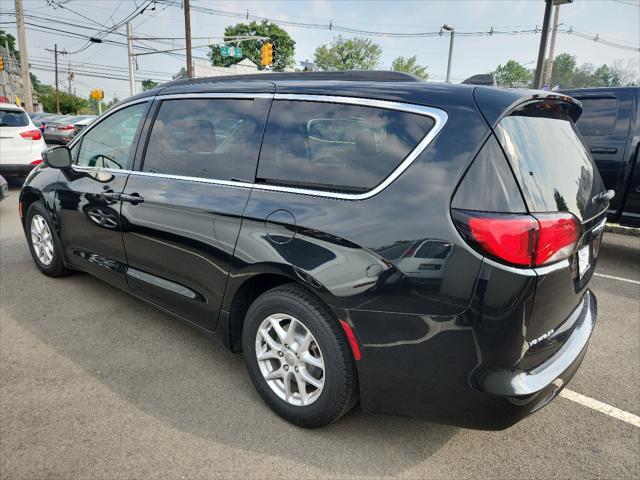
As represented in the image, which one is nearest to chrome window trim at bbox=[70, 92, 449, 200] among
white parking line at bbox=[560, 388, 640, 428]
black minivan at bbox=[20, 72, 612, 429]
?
black minivan at bbox=[20, 72, 612, 429]

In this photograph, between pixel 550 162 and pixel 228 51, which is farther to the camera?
pixel 228 51

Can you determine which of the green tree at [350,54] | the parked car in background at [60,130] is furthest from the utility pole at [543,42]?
the green tree at [350,54]

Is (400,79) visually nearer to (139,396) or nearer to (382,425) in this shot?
(382,425)

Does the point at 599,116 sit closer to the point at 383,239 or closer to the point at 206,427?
the point at 383,239

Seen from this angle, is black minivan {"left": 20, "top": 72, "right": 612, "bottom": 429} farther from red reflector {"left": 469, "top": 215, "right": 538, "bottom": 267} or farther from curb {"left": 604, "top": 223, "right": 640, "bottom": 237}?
curb {"left": 604, "top": 223, "right": 640, "bottom": 237}

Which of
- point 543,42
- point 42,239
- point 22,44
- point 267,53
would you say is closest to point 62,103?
point 22,44

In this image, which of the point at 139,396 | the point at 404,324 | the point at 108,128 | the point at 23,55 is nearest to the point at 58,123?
the point at 23,55

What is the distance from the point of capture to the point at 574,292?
203 centimetres

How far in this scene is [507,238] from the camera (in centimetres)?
165

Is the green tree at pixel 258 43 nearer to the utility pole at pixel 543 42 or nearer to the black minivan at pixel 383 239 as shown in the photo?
the utility pole at pixel 543 42

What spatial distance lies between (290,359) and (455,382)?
0.84 metres

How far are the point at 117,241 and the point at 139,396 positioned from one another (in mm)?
1186

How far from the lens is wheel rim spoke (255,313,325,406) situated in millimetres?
2164

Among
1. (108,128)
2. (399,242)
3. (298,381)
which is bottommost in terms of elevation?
(298,381)
